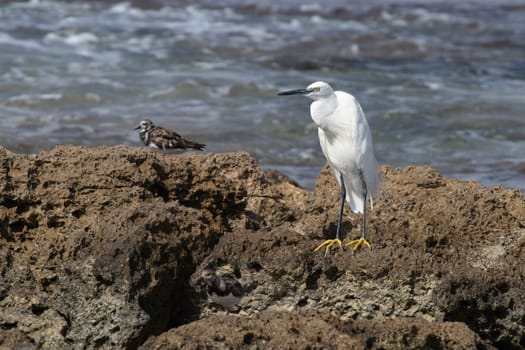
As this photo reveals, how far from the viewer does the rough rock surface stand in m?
4.37

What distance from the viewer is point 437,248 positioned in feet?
17.2

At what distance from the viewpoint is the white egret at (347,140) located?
19.4ft

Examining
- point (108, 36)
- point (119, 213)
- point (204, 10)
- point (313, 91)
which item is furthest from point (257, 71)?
point (119, 213)

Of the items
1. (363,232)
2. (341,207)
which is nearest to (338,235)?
(363,232)

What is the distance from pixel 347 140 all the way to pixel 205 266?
1646 mm

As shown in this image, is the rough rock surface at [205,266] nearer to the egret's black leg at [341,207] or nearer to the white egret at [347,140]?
the egret's black leg at [341,207]

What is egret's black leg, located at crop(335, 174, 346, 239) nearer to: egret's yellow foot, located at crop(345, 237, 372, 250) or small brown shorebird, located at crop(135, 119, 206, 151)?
egret's yellow foot, located at crop(345, 237, 372, 250)

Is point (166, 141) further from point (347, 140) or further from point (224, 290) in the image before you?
point (224, 290)

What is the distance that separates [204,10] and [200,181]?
2188 cm

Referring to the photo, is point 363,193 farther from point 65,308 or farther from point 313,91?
point 65,308

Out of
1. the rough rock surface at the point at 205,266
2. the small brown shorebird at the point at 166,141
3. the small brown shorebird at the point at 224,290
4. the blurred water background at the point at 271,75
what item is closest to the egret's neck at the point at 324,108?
the rough rock surface at the point at 205,266

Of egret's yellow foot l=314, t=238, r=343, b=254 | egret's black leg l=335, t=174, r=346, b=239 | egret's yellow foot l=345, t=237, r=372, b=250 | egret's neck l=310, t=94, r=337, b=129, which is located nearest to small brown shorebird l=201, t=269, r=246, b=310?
egret's yellow foot l=314, t=238, r=343, b=254

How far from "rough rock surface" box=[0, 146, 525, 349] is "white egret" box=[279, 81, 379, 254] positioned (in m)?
0.57

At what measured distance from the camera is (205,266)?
189 inches
